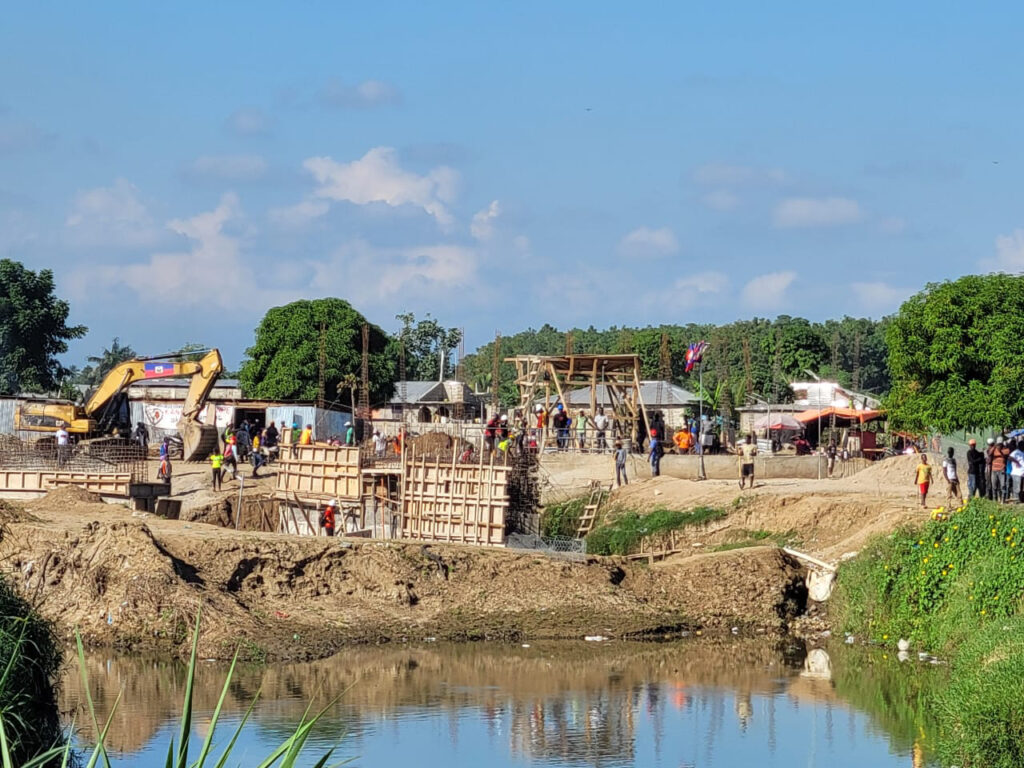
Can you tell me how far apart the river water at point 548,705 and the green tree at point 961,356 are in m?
19.2

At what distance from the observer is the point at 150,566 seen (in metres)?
28.2

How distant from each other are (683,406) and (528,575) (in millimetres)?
41494

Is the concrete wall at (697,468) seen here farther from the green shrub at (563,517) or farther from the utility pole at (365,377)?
the utility pole at (365,377)

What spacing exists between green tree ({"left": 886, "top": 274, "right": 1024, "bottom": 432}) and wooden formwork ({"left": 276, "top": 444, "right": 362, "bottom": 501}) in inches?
733

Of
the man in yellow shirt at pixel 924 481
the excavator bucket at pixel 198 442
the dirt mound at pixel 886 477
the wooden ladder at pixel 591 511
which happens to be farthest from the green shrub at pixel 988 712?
the excavator bucket at pixel 198 442

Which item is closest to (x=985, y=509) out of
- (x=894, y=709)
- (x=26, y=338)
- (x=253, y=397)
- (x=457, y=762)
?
(x=894, y=709)

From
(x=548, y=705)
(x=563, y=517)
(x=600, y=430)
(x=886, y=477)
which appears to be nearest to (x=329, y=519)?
(x=563, y=517)

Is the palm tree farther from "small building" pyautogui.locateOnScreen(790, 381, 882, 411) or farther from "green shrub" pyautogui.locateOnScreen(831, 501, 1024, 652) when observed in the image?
"green shrub" pyautogui.locateOnScreen(831, 501, 1024, 652)

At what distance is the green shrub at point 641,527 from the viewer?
37281 mm

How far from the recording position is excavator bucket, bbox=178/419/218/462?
171 feet

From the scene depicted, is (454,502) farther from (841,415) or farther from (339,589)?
(841,415)

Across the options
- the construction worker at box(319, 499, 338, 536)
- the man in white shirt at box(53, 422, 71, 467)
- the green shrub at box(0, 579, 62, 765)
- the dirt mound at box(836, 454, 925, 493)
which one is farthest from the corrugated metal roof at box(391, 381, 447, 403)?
the green shrub at box(0, 579, 62, 765)

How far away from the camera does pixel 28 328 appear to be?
7844 cm

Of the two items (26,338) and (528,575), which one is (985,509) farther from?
(26,338)
